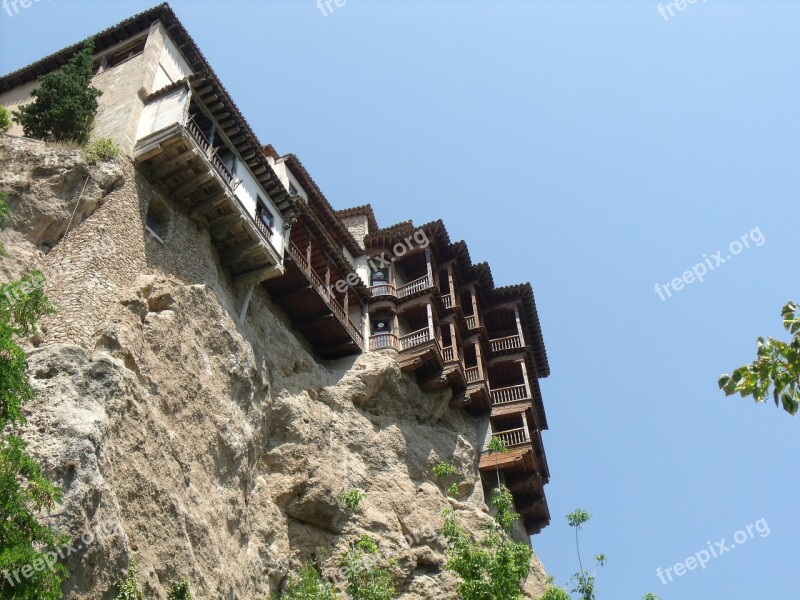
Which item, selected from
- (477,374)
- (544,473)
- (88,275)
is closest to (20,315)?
(88,275)

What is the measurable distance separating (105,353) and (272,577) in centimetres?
907

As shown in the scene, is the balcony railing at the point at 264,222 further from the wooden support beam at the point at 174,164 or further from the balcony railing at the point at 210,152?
the wooden support beam at the point at 174,164

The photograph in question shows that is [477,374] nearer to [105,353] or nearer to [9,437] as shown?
[105,353]

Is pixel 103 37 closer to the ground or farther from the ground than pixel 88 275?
farther from the ground

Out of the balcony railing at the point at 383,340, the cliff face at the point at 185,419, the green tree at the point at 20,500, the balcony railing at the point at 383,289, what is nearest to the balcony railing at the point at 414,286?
the balcony railing at the point at 383,289

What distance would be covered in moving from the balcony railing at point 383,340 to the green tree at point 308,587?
11140 millimetres

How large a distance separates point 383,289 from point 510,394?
7.84 metres

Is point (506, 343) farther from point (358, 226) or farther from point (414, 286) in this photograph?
point (358, 226)

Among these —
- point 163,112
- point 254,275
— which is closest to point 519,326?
point 254,275

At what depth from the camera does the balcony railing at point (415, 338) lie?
3481cm

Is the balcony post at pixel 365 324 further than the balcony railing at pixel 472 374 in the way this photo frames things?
No

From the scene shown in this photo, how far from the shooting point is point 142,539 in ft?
59.6

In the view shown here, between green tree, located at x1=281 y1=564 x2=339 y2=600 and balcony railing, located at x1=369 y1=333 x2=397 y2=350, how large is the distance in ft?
36.6

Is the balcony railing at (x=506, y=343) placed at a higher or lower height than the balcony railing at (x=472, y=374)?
higher
